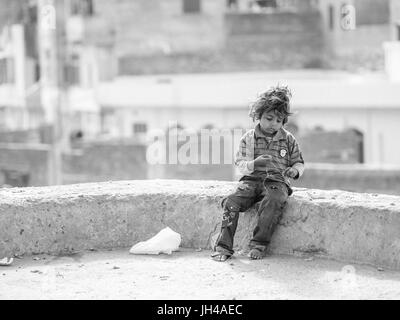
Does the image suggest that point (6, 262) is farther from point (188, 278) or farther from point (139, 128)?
point (139, 128)

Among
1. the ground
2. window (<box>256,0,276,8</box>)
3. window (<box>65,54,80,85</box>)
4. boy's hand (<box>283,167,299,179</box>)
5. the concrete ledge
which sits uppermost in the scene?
window (<box>256,0,276,8</box>)

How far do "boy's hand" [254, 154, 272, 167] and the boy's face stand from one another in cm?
20

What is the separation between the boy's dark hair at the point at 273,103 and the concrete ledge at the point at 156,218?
565 mm

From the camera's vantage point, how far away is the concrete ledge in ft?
17.2

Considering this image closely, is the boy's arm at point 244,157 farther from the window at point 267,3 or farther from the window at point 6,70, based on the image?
the window at point 6,70

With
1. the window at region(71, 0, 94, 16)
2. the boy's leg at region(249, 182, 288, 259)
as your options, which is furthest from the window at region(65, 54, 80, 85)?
the boy's leg at region(249, 182, 288, 259)

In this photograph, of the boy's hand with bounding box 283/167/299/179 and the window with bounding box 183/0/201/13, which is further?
the window with bounding box 183/0/201/13

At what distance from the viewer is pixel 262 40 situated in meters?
31.2

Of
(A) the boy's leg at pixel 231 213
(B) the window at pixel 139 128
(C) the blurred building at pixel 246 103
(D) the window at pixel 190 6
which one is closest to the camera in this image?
(A) the boy's leg at pixel 231 213

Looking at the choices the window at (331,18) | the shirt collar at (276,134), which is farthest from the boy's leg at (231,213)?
the window at (331,18)

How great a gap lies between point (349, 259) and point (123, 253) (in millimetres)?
1510

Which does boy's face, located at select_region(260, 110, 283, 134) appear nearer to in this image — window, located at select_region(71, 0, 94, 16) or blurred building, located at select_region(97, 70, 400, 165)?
blurred building, located at select_region(97, 70, 400, 165)

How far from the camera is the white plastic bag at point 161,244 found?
5543 mm
